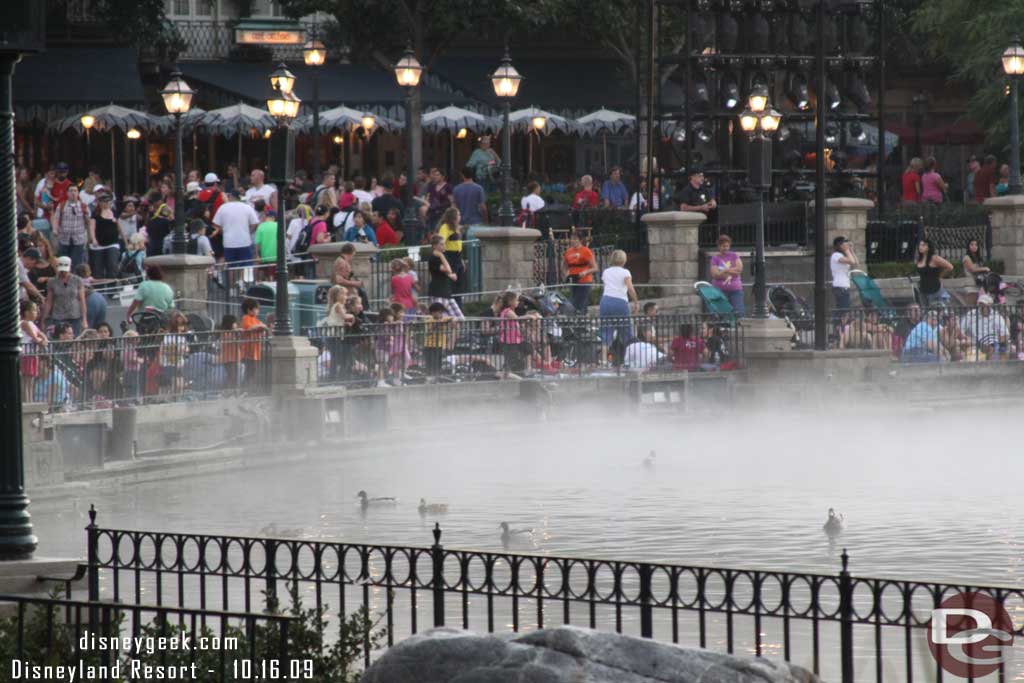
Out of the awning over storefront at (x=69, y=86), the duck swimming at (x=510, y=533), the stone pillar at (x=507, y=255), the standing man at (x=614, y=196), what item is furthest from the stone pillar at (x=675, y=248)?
the awning over storefront at (x=69, y=86)

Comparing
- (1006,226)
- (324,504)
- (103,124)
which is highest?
(103,124)

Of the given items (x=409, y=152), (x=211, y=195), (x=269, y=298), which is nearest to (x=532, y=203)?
(x=409, y=152)

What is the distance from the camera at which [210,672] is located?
9.99 m

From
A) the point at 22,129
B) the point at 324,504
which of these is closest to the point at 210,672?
the point at 324,504

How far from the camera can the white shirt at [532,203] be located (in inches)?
1449

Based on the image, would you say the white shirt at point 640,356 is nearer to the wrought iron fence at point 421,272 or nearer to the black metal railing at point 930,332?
the black metal railing at point 930,332

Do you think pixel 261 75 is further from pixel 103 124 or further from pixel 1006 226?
pixel 1006 226

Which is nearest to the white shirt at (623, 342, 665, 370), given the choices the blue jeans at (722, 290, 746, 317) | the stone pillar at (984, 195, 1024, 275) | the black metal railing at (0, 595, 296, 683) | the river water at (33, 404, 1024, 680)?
the river water at (33, 404, 1024, 680)

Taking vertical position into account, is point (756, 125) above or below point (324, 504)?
above

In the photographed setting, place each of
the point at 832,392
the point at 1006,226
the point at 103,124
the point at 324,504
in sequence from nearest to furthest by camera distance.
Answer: the point at 324,504 < the point at 832,392 < the point at 1006,226 < the point at 103,124

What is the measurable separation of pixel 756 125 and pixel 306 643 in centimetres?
2306

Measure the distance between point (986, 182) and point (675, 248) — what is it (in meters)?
9.40

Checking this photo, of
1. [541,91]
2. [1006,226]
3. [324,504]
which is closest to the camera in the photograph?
[324,504]

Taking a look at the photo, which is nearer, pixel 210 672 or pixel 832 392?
pixel 210 672
